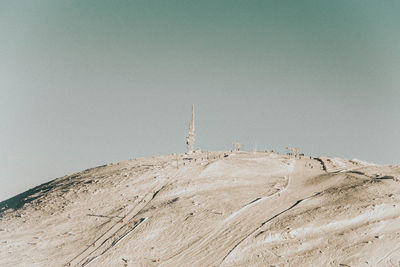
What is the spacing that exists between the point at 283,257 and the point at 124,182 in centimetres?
2569

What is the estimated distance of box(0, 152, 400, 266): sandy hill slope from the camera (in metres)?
27.8

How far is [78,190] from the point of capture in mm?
44375

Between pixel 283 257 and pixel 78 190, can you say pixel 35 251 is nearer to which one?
pixel 78 190

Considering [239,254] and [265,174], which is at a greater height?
[265,174]

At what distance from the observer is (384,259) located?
26.1 metres

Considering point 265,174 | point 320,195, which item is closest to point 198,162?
point 265,174

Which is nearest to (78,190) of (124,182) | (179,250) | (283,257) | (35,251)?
(124,182)

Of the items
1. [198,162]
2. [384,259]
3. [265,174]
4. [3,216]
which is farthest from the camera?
[198,162]

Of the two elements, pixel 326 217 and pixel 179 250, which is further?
pixel 326 217

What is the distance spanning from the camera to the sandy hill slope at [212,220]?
91.2 ft

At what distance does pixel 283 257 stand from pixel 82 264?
61.0 ft

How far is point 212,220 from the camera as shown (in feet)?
107

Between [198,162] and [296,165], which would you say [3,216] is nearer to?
[198,162]

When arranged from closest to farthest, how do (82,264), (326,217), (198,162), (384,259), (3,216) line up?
(384,259) → (82,264) → (326,217) → (3,216) → (198,162)
